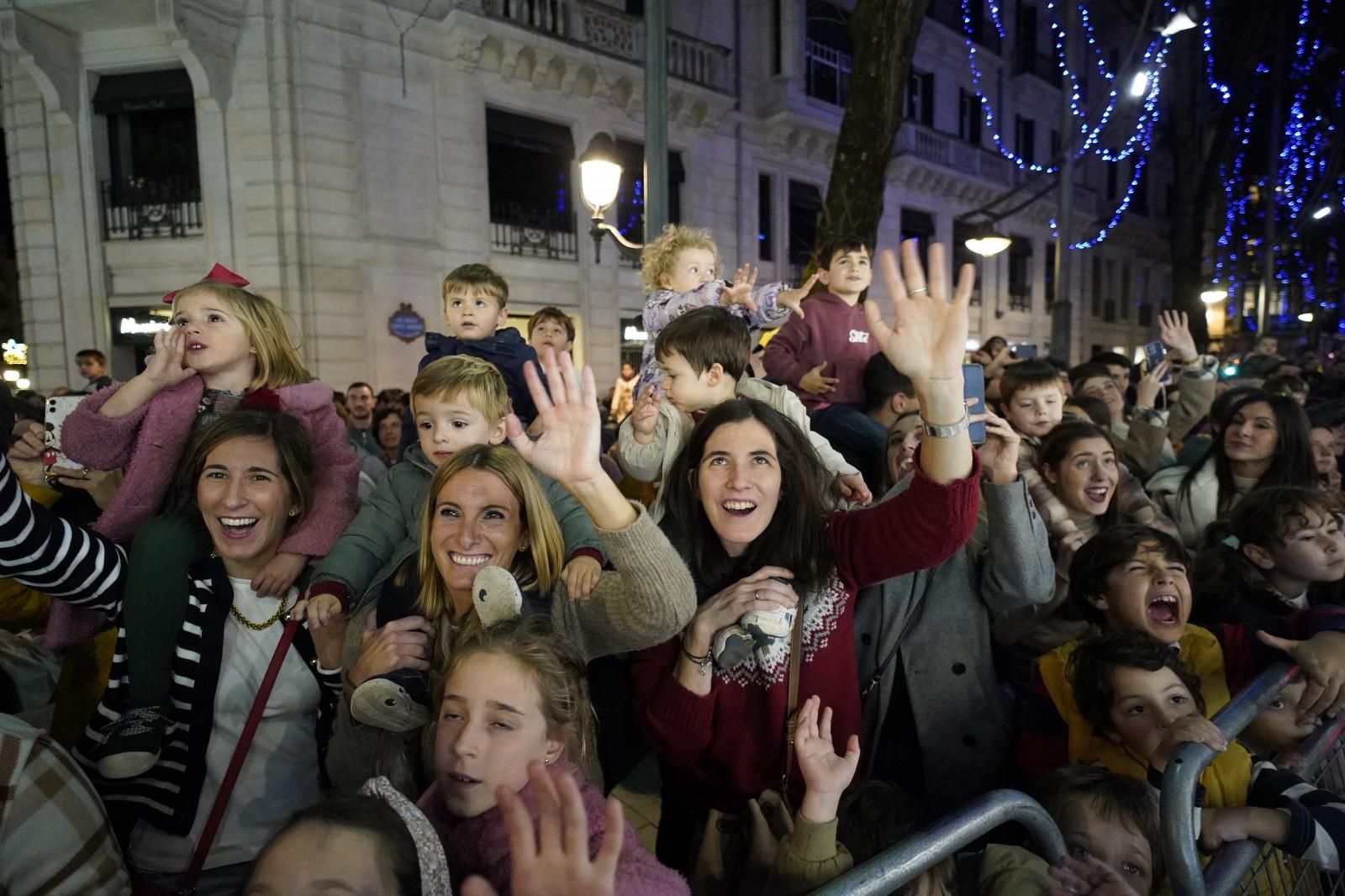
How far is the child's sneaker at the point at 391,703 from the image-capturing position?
1.54 meters

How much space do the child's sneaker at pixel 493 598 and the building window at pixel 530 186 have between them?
1146 cm

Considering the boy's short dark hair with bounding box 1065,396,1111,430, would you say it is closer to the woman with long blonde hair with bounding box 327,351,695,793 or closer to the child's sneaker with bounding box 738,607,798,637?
the child's sneaker with bounding box 738,607,798,637

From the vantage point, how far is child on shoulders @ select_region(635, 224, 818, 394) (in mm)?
3691

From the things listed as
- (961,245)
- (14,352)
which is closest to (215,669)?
(14,352)

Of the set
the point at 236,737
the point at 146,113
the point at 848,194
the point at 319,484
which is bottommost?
the point at 236,737

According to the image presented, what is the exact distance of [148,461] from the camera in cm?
213

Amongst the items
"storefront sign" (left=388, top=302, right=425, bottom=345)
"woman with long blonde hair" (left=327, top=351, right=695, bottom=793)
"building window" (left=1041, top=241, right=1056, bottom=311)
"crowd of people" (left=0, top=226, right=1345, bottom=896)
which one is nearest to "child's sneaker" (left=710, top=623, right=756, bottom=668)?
"crowd of people" (left=0, top=226, right=1345, bottom=896)

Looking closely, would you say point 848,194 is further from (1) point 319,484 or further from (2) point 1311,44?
(2) point 1311,44

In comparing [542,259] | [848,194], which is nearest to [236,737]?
[848,194]

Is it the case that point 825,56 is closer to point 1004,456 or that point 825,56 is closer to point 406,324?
point 406,324

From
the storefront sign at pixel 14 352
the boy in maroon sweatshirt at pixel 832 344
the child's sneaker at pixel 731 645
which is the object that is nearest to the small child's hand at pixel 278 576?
the child's sneaker at pixel 731 645

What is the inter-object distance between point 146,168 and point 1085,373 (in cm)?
1301

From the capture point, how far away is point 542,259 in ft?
41.4

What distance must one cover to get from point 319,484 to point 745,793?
5.31 ft
